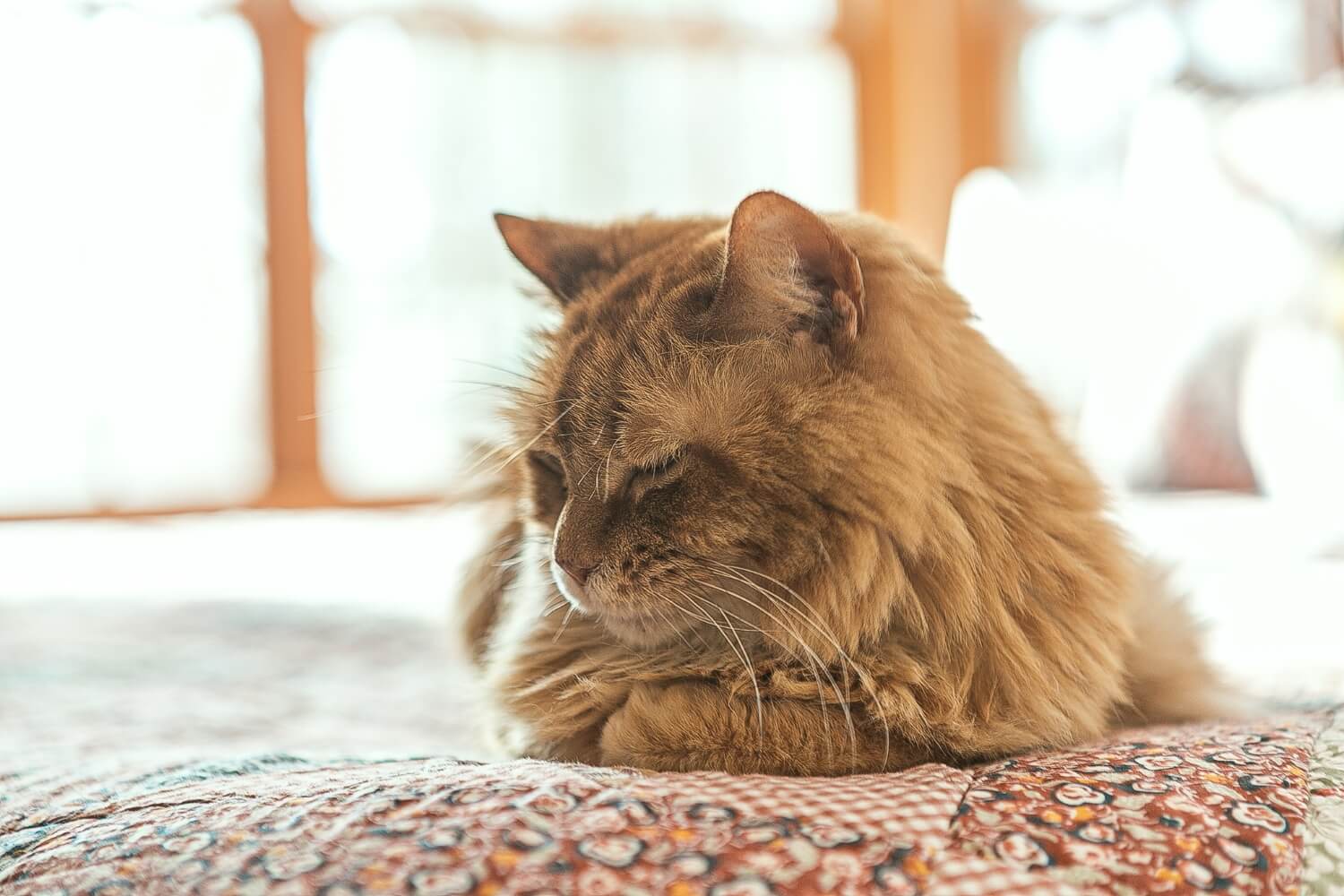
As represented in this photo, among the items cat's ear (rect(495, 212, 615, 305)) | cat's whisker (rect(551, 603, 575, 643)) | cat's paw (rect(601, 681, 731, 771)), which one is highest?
cat's ear (rect(495, 212, 615, 305))

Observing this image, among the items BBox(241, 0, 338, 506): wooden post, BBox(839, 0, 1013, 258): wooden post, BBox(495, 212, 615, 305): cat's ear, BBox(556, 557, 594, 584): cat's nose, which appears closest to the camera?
BBox(556, 557, 594, 584): cat's nose

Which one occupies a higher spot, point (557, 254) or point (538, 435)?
point (557, 254)

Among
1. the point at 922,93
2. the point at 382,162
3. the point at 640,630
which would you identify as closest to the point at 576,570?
the point at 640,630

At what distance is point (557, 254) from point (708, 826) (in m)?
0.74

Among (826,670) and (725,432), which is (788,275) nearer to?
(725,432)

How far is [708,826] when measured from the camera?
0.66 metres

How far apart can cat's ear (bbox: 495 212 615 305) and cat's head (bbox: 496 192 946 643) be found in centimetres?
18

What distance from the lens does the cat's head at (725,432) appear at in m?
0.91

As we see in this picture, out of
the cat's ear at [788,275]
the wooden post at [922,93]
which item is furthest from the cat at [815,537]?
the wooden post at [922,93]

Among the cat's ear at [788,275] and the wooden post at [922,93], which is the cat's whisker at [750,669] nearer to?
the cat's ear at [788,275]

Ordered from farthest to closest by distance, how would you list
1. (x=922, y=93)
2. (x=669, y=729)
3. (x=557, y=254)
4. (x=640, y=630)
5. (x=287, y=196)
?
1. (x=922, y=93)
2. (x=287, y=196)
3. (x=557, y=254)
4. (x=640, y=630)
5. (x=669, y=729)

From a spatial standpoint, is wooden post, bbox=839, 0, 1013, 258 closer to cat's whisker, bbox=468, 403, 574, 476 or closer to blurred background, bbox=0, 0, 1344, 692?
blurred background, bbox=0, 0, 1344, 692

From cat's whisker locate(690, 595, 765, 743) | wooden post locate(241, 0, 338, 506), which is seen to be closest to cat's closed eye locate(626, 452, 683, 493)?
cat's whisker locate(690, 595, 765, 743)

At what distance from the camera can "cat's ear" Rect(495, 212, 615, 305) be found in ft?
4.00
